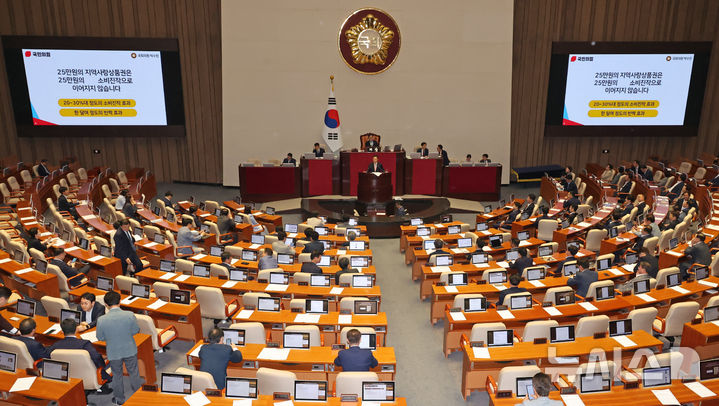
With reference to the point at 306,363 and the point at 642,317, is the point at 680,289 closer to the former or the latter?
the point at 642,317

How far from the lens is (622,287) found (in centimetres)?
878

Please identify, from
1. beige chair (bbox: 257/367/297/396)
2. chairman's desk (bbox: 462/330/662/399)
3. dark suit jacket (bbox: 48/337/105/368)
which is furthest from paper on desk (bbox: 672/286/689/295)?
dark suit jacket (bbox: 48/337/105/368)

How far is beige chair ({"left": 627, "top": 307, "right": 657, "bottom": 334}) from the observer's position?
24.7 ft

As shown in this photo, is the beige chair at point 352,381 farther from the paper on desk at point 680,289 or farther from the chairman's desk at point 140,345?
the paper on desk at point 680,289

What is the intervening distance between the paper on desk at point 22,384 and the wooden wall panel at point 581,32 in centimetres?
1967

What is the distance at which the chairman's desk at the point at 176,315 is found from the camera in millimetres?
8039

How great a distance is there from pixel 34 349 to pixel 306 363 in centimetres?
346

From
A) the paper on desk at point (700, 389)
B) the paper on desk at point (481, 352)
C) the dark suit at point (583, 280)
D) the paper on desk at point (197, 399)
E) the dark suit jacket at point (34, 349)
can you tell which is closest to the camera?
the paper on desk at point (197, 399)

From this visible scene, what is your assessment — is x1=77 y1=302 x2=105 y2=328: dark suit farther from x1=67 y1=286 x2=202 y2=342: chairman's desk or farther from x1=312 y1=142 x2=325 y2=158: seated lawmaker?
x1=312 y1=142 x2=325 y2=158: seated lawmaker

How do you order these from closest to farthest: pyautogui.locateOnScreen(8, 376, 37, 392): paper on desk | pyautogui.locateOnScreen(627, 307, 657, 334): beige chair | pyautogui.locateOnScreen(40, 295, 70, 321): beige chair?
Result: pyautogui.locateOnScreen(8, 376, 37, 392): paper on desk → pyautogui.locateOnScreen(627, 307, 657, 334): beige chair → pyautogui.locateOnScreen(40, 295, 70, 321): beige chair

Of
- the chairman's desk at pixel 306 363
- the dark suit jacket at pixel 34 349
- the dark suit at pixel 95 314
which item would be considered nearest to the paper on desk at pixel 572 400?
the chairman's desk at pixel 306 363

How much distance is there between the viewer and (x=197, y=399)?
564cm

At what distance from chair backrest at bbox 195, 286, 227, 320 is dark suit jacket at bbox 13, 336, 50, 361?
2.44 metres

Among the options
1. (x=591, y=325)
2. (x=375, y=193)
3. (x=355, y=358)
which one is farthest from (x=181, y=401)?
(x=375, y=193)
